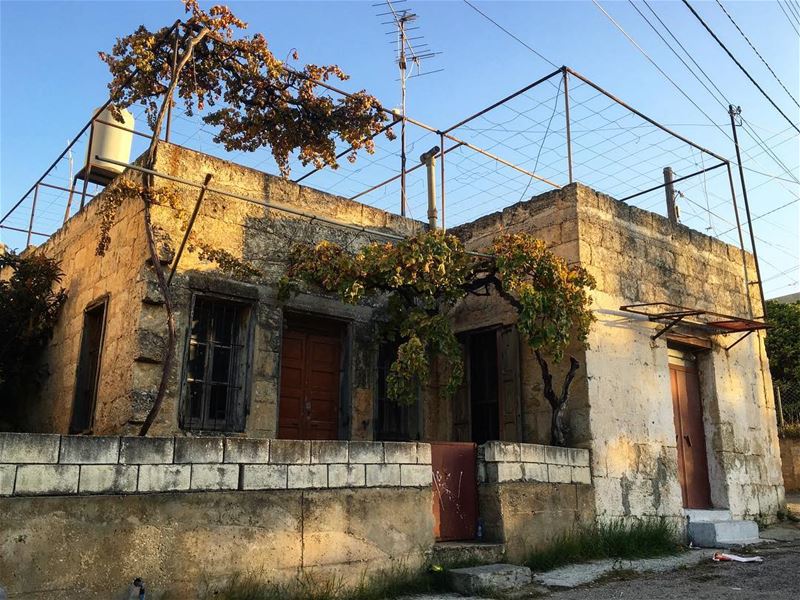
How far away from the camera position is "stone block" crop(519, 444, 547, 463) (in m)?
6.60

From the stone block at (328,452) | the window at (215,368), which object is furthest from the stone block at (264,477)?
the window at (215,368)

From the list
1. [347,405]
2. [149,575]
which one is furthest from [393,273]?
[149,575]

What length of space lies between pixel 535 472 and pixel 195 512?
11.2ft

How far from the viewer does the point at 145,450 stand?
4391mm

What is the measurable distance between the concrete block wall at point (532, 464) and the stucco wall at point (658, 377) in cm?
34

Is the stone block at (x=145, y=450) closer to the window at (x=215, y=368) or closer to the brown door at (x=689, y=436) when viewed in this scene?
the window at (x=215, y=368)

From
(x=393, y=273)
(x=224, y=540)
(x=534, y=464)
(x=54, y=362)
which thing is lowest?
(x=224, y=540)

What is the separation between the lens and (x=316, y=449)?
516 centimetres

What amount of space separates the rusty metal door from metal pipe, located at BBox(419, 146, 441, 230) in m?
3.17

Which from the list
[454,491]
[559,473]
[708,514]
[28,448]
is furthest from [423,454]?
[708,514]

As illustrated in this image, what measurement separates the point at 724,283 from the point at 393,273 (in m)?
5.59

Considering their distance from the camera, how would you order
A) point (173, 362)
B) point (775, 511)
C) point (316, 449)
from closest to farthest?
point (316, 449) < point (173, 362) < point (775, 511)

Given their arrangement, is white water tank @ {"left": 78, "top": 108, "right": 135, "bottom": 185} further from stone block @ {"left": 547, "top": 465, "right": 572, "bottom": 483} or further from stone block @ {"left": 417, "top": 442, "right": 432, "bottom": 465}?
stone block @ {"left": 547, "top": 465, "right": 572, "bottom": 483}

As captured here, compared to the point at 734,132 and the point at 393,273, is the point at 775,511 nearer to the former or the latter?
the point at 734,132
